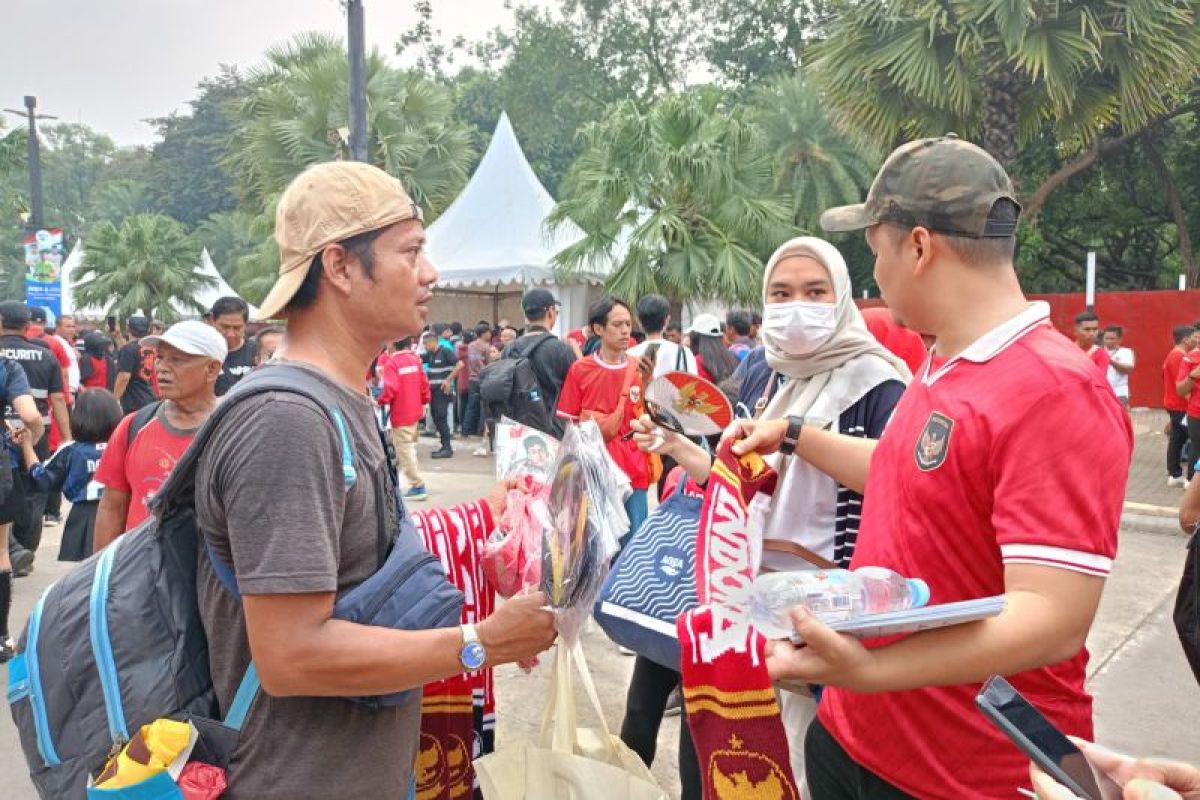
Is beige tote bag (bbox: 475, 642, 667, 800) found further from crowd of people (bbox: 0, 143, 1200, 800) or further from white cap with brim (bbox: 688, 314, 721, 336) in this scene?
white cap with brim (bbox: 688, 314, 721, 336)

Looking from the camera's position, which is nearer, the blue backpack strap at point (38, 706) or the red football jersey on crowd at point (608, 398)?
the blue backpack strap at point (38, 706)

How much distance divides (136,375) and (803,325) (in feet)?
26.2

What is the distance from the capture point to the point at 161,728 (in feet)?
4.87

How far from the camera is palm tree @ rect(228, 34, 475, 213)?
1761 centimetres

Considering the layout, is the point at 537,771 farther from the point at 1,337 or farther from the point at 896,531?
the point at 1,337

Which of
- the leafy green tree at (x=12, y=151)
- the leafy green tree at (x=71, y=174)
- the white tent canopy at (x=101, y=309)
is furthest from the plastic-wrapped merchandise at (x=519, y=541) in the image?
the leafy green tree at (x=71, y=174)

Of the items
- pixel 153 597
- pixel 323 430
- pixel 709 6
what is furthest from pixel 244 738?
pixel 709 6

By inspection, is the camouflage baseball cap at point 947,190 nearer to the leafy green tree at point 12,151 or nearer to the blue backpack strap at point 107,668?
the blue backpack strap at point 107,668

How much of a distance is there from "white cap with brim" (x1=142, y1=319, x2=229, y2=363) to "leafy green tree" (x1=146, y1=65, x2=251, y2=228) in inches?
2249

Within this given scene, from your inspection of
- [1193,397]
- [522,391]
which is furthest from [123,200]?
[1193,397]

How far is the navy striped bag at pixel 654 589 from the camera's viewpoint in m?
2.26

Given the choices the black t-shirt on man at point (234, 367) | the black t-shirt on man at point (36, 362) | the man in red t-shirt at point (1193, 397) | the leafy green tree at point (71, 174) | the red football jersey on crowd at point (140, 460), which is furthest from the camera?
the leafy green tree at point (71, 174)

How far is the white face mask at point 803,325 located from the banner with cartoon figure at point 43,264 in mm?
18513

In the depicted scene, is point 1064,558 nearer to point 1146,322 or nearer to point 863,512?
point 863,512
